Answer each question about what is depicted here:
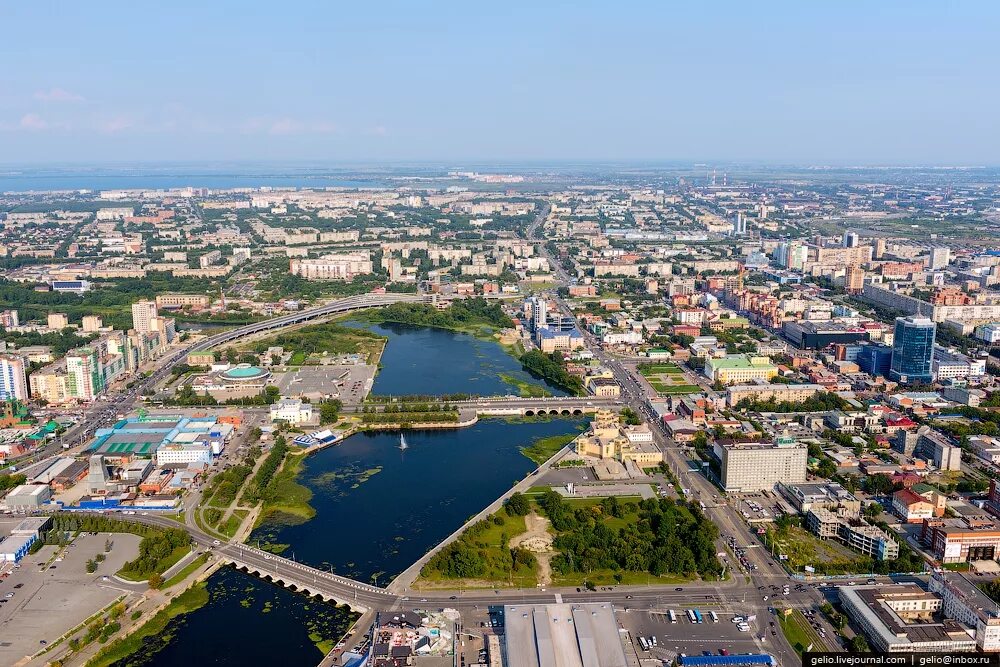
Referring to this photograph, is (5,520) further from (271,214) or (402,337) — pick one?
(271,214)

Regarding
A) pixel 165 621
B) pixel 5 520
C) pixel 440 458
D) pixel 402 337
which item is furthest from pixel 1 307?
pixel 165 621

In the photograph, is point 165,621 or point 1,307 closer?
point 165,621

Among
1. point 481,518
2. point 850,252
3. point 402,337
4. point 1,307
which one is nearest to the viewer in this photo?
point 481,518

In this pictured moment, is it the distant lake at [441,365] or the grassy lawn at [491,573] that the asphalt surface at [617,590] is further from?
the distant lake at [441,365]

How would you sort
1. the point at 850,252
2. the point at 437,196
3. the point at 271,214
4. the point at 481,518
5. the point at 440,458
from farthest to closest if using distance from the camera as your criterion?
1. the point at 437,196
2. the point at 271,214
3. the point at 850,252
4. the point at 440,458
5. the point at 481,518

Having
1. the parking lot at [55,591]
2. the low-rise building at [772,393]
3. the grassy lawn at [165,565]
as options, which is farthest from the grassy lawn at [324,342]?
the grassy lawn at [165,565]

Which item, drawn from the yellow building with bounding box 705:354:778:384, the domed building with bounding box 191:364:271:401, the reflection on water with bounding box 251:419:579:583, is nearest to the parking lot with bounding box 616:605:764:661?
the reflection on water with bounding box 251:419:579:583

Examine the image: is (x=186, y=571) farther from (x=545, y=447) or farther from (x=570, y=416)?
(x=570, y=416)
